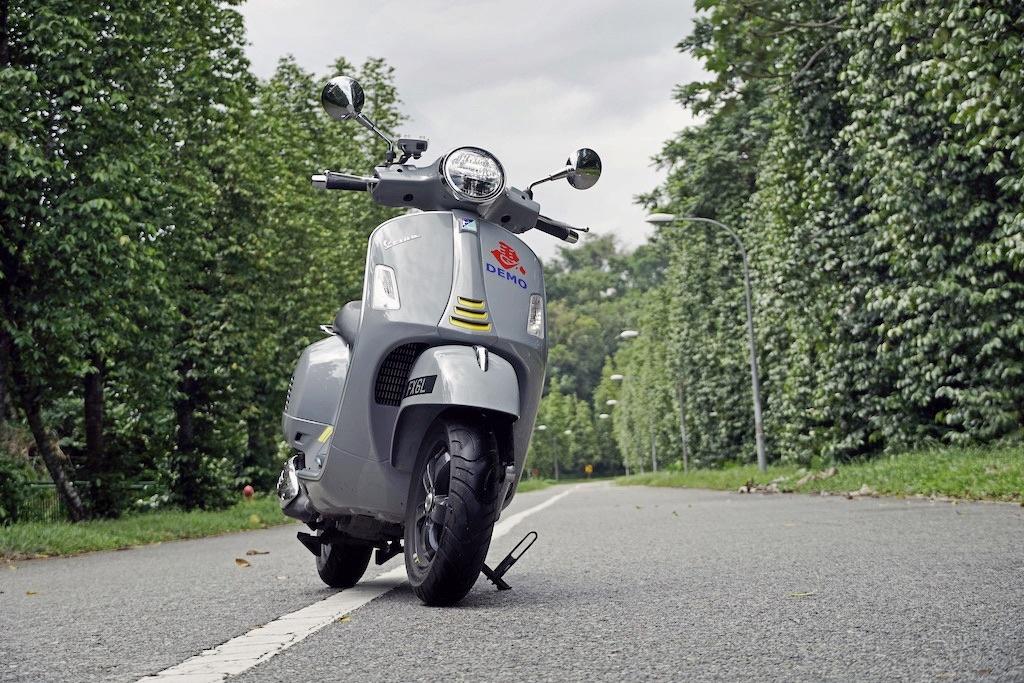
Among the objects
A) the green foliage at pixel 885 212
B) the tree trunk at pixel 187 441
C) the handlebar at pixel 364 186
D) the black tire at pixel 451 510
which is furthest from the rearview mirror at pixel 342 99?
the tree trunk at pixel 187 441

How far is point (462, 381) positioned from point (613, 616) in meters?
1.06

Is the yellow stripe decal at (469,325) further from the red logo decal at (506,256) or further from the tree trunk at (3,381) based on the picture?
the tree trunk at (3,381)

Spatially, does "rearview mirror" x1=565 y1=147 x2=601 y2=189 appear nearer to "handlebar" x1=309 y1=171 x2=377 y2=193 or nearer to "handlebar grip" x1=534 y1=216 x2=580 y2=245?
"handlebar grip" x1=534 y1=216 x2=580 y2=245

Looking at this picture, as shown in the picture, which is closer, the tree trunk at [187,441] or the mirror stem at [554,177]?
the mirror stem at [554,177]

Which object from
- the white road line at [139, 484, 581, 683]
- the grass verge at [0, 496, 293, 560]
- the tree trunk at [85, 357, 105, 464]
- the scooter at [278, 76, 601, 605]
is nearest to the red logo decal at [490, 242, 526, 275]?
the scooter at [278, 76, 601, 605]

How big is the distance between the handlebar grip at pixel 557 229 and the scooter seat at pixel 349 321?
1003 mm

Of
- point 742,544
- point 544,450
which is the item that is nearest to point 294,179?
point 742,544

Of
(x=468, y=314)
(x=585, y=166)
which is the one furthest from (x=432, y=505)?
(x=585, y=166)

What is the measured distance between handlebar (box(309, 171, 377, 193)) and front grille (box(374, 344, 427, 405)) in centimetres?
79

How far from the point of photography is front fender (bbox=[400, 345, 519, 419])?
4.52m

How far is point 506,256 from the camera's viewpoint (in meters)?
5.16

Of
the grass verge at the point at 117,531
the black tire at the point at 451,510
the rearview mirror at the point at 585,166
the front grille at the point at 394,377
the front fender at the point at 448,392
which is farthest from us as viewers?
the grass verge at the point at 117,531

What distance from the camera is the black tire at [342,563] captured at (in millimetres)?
5734

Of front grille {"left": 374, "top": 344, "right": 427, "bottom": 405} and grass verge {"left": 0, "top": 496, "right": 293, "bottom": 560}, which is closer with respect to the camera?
front grille {"left": 374, "top": 344, "right": 427, "bottom": 405}
